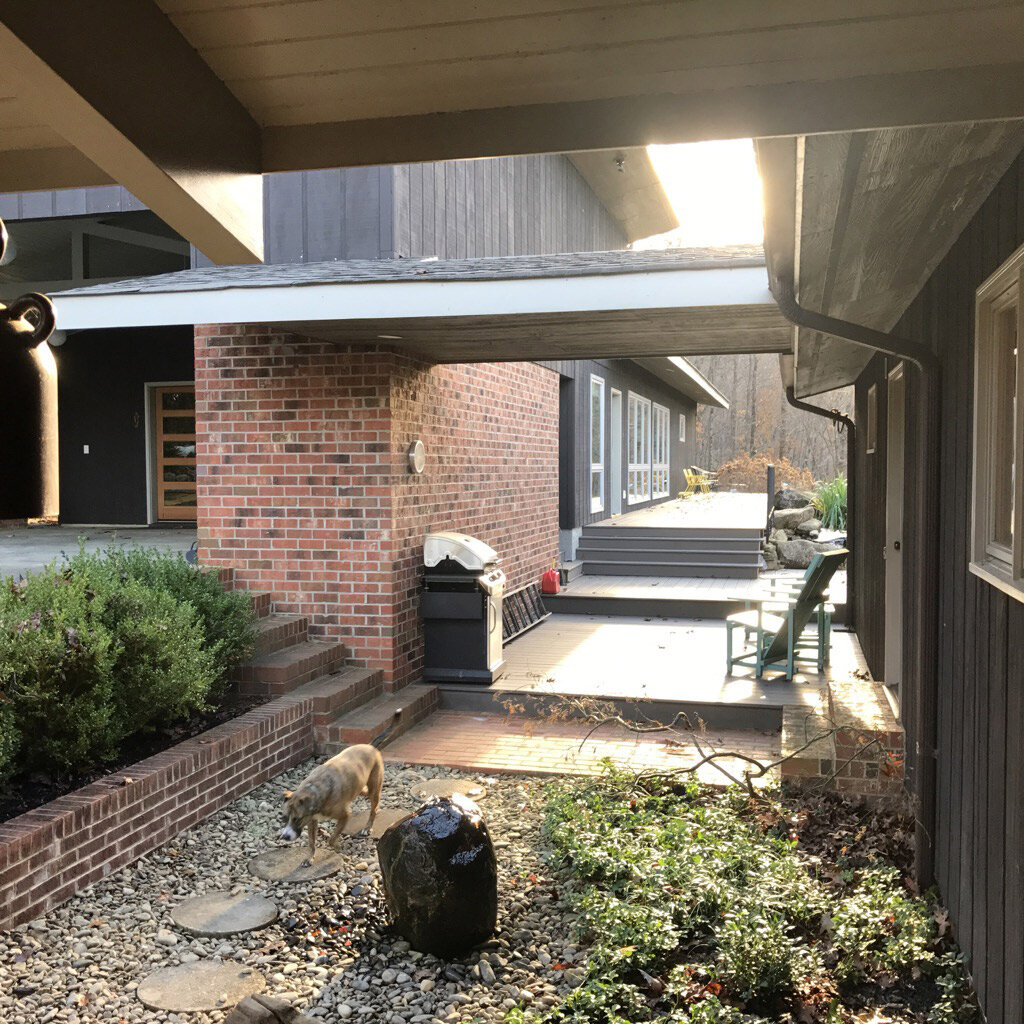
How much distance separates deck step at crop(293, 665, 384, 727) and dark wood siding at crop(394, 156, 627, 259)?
11.3ft

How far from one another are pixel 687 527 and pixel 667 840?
34.9ft

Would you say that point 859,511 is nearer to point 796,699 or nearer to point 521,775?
point 796,699

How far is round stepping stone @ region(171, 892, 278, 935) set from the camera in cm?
407

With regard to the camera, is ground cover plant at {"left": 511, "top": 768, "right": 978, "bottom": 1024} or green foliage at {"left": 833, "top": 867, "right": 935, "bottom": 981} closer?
ground cover plant at {"left": 511, "top": 768, "right": 978, "bottom": 1024}

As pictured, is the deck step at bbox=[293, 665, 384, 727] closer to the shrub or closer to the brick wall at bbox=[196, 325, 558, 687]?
the brick wall at bbox=[196, 325, 558, 687]

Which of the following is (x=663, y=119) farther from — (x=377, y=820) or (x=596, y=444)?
(x=596, y=444)

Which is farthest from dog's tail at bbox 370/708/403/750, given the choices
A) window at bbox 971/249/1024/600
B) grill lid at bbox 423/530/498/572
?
window at bbox 971/249/1024/600

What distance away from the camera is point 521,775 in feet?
20.6

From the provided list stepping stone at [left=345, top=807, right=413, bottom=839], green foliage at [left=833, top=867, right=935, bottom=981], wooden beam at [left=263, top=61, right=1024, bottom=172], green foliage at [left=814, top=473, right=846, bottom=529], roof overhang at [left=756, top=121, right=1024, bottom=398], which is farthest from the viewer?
green foliage at [left=814, top=473, right=846, bottom=529]

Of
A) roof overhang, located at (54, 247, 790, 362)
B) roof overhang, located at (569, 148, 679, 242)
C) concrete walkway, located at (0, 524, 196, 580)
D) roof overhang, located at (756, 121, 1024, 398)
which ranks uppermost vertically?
roof overhang, located at (569, 148, 679, 242)

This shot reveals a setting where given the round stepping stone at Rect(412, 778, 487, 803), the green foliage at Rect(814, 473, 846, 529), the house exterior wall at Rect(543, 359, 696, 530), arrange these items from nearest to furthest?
the round stepping stone at Rect(412, 778, 487, 803) → the house exterior wall at Rect(543, 359, 696, 530) → the green foliage at Rect(814, 473, 846, 529)

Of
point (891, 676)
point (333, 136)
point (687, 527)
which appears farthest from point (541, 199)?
point (333, 136)

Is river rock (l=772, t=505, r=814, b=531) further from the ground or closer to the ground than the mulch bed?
further from the ground

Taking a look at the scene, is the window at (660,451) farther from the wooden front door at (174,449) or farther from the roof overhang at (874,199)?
the roof overhang at (874,199)
